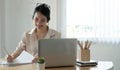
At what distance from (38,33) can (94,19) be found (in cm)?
141

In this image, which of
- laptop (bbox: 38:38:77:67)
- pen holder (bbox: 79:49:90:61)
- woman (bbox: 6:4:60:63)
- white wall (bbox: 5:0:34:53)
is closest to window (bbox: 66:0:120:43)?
white wall (bbox: 5:0:34:53)

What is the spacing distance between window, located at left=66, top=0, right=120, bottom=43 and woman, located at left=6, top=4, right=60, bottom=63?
1.31 metres

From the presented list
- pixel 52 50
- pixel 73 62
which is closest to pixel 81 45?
pixel 73 62

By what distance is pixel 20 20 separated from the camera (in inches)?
163

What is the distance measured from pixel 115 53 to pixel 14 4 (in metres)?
1.91

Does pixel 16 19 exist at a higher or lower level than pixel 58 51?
higher

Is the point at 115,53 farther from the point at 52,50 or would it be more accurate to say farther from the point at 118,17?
the point at 52,50

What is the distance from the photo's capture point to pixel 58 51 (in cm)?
197

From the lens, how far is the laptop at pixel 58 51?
1.93m

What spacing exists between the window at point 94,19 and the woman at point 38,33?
1.31m

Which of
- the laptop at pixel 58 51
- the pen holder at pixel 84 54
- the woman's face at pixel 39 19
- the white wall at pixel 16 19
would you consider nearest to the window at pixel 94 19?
the white wall at pixel 16 19

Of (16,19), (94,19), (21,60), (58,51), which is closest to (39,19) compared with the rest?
(21,60)

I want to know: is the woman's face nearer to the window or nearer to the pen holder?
the pen holder

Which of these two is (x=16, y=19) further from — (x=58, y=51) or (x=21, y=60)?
(x=58, y=51)
